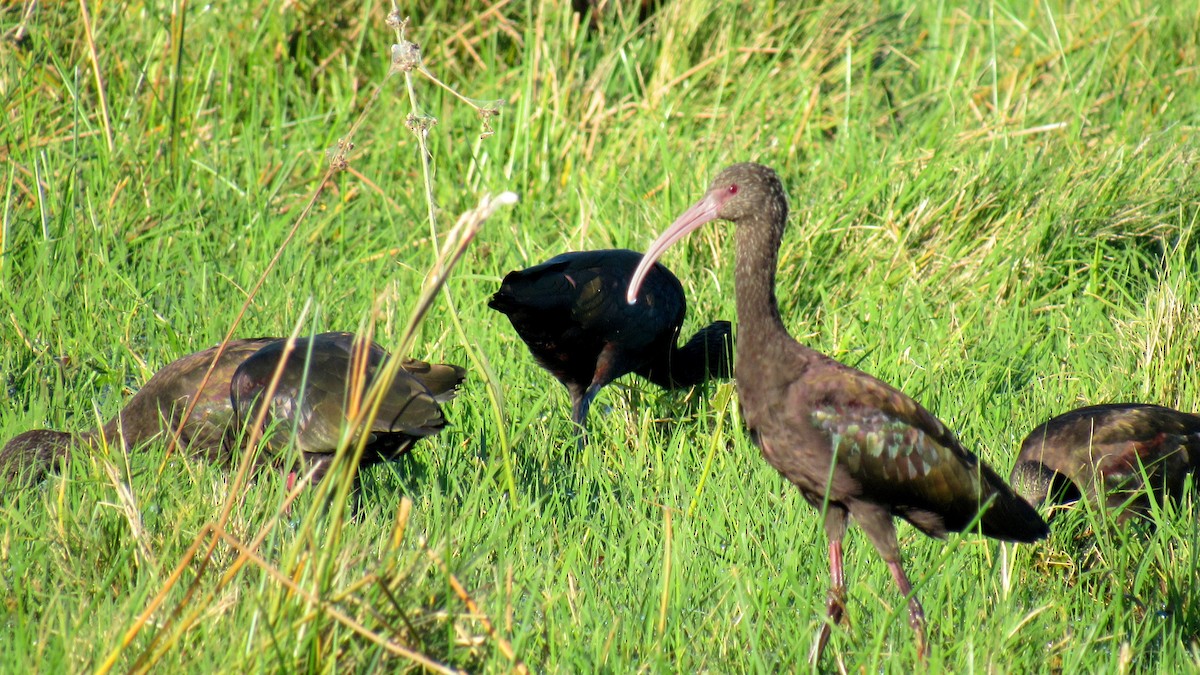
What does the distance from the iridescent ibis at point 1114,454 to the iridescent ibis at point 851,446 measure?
718mm

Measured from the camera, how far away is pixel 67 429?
4832 mm

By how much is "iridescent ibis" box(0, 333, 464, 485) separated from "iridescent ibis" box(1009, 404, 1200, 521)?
2010mm

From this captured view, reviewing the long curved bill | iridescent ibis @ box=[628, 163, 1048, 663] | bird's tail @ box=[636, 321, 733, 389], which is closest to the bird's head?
the long curved bill

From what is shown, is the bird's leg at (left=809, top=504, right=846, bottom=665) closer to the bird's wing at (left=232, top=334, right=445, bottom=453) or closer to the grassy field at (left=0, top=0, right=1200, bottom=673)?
the grassy field at (left=0, top=0, right=1200, bottom=673)

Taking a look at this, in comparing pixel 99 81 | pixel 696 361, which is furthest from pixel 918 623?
pixel 99 81

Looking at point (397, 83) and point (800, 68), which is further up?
point (800, 68)

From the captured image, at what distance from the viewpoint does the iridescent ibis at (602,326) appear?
5.27 m

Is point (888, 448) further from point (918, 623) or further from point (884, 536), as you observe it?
point (918, 623)

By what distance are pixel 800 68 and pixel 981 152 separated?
47.4 inches

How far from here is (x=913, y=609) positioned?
135 inches

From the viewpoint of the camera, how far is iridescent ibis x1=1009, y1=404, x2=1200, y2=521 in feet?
14.6

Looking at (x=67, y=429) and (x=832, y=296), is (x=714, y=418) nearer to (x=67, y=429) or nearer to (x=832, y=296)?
(x=832, y=296)

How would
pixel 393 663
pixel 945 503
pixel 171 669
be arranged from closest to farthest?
pixel 171 669
pixel 393 663
pixel 945 503

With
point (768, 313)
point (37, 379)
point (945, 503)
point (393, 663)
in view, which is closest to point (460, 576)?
point (393, 663)
